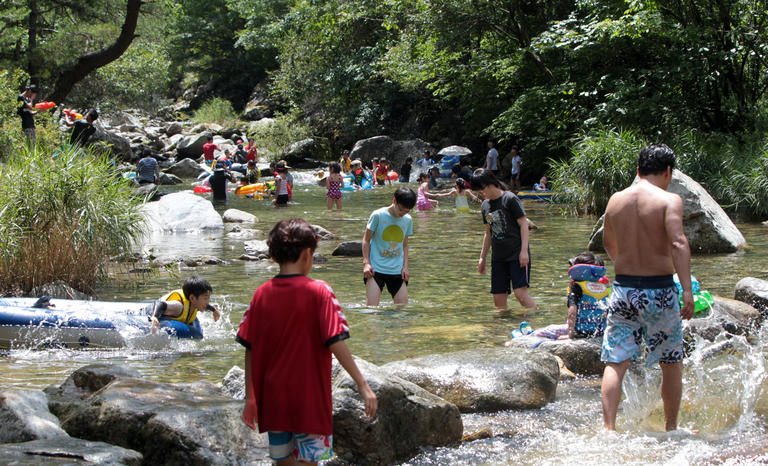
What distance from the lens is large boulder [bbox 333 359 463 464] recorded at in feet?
14.2

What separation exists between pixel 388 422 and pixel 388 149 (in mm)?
28766

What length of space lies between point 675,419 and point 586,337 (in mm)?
1796

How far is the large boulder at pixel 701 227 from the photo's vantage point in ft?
38.9

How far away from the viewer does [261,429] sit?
10.8 ft

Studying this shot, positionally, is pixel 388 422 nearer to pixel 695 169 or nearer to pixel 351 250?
pixel 351 250

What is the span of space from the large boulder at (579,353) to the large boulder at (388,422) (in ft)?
5.89

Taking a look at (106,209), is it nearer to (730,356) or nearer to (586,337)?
(586,337)

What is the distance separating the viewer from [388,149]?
3284cm

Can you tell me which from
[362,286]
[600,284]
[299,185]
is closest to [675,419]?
[600,284]

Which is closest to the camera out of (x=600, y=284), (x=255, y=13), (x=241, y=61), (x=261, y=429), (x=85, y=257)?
(x=261, y=429)

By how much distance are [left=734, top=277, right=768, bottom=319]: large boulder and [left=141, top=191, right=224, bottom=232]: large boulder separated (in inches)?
427

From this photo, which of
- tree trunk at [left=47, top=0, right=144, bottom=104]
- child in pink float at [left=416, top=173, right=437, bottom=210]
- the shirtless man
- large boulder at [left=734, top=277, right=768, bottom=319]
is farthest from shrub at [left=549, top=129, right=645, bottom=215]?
the shirtless man

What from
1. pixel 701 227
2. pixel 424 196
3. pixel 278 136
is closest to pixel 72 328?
pixel 701 227

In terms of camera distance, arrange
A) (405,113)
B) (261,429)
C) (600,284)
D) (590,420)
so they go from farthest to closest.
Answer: (405,113)
(600,284)
(590,420)
(261,429)
